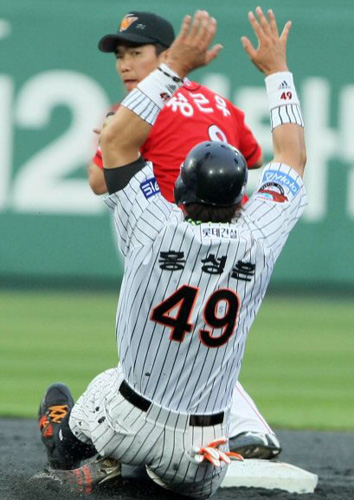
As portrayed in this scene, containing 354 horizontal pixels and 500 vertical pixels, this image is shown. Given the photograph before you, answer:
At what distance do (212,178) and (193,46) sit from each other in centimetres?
48

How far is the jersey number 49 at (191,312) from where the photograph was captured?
393 centimetres

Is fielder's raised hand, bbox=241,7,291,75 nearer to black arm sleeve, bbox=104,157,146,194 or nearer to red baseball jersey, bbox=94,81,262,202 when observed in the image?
black arm sleeve, bbox=104,157,146,194

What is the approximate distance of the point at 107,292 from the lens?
1264cm

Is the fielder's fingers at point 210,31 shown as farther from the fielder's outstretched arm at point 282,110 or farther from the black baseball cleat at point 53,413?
the black baseball cleat at point 53,413

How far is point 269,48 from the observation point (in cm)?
406

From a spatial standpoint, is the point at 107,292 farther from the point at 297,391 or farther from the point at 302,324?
the point at 297,391

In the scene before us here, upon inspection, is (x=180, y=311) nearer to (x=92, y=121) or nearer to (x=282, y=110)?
(x=282, y=110)

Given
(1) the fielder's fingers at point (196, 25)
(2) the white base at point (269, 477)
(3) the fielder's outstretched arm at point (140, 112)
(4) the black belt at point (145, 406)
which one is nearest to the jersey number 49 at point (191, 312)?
(4) the black belt at point (145, 406)

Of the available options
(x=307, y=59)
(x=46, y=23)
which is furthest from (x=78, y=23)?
(x=307, y=59)

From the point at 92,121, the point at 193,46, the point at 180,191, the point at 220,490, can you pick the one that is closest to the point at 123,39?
the point at 180,191

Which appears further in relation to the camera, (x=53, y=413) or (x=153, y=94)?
(x=53, y=413)

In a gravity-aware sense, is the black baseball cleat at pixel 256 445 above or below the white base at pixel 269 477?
above

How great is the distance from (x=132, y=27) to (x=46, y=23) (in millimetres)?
7152

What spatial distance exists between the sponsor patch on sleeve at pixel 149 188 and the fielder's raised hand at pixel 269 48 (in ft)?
1.83
